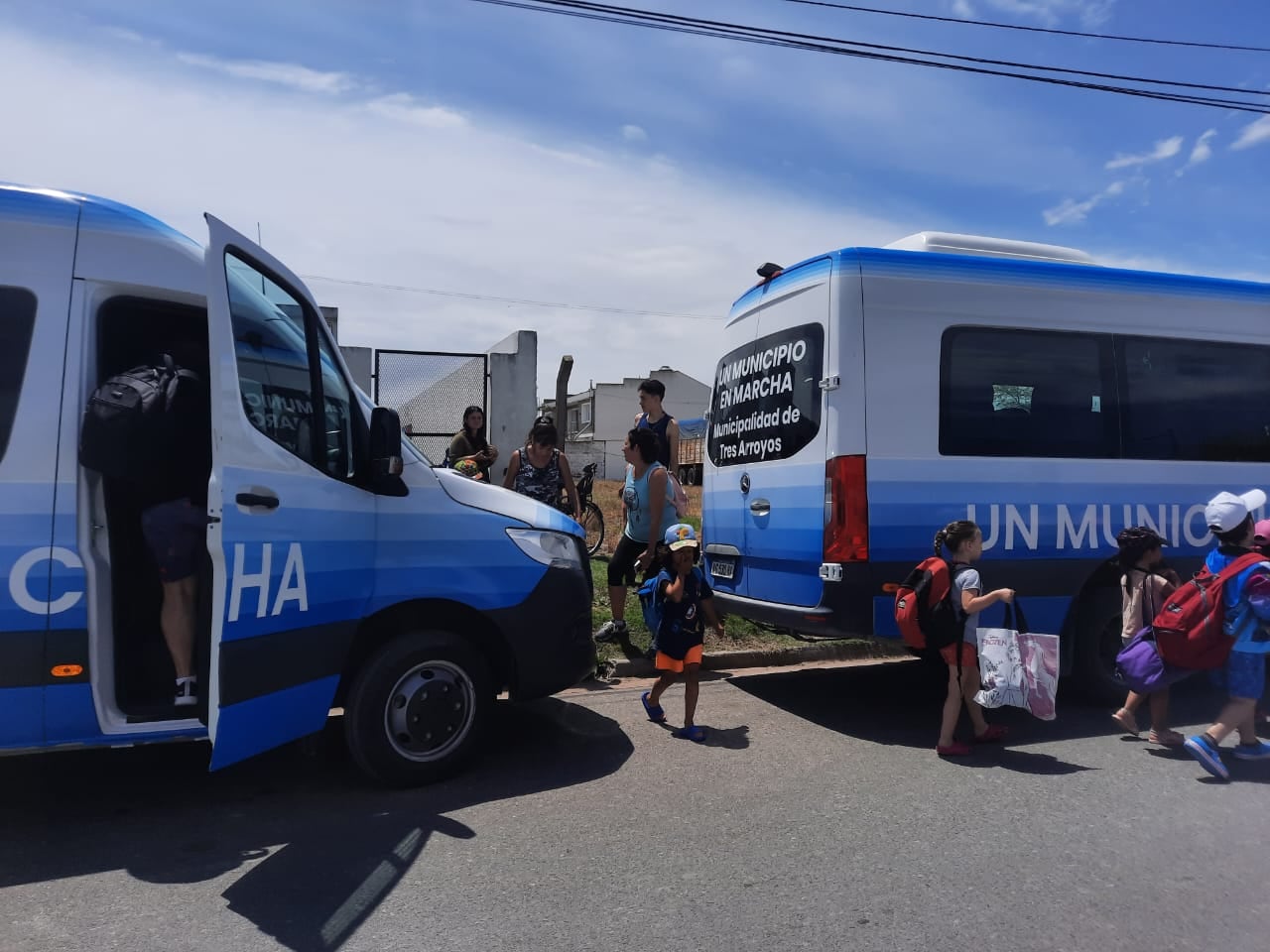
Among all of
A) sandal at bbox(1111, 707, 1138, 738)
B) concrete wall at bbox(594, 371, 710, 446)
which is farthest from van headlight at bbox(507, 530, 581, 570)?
concrete wall at bbox(594, 371, 710, 446)

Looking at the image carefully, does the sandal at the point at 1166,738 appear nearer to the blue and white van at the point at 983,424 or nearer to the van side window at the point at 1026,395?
the blue and white van at the point at 983,424

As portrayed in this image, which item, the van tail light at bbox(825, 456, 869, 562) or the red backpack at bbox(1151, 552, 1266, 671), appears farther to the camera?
the van tail light at bbox(825, 456, 869, 562)

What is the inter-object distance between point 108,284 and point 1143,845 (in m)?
4.97

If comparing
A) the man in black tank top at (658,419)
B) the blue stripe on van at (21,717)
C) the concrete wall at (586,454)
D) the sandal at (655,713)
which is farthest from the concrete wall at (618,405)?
the blue stripe on van at (21,717)

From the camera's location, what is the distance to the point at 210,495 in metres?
3.66

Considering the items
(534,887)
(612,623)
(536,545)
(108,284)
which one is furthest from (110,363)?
(612,623)

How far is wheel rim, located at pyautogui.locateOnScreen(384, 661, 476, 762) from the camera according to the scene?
4.57 m

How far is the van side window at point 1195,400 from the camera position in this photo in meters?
6.26

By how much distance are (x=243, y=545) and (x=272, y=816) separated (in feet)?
4.58

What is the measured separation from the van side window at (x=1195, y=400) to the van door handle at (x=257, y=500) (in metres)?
5.24

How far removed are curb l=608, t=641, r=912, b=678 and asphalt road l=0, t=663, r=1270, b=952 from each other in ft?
4.38

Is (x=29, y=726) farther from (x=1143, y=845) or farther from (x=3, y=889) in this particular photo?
(x=1143, y=845)

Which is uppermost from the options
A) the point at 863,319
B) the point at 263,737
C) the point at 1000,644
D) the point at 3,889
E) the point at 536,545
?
the point at 863,319

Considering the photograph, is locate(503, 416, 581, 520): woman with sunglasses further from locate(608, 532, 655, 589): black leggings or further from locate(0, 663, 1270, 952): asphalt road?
locate(0, 663, 1270, 952): asphalt road
